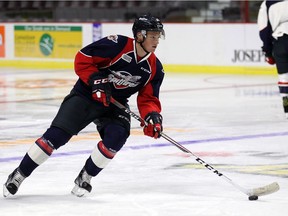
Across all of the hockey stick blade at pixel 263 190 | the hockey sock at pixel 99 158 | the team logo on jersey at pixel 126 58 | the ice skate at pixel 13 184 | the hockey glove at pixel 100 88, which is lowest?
the ice skate at pixel 13 184

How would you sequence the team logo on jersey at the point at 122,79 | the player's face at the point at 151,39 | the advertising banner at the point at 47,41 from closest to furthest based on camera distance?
the player's face at the point at 151,39 < the team logo on jersey at the point at 122,79 < the advertising banner at the point at 47,41

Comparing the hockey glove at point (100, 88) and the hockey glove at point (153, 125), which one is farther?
the hockey glove at point (153, 125)

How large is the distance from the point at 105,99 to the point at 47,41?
12505 millimetres

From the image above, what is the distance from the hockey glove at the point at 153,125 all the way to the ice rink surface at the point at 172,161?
0.34m

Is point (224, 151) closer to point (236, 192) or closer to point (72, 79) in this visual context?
point (236, 192)

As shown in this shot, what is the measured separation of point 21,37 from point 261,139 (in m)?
10.8

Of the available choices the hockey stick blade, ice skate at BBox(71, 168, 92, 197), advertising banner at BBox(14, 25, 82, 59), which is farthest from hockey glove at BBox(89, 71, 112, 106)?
advertising banner at BBox(14, 25, 82, 59)

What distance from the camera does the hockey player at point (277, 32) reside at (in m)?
7.92

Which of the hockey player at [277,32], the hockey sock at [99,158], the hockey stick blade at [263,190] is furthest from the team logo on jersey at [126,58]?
the hockey player at [277,32]

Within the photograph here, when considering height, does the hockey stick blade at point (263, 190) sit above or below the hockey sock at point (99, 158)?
below

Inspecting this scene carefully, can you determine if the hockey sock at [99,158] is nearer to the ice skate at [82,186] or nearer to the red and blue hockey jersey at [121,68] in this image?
the ice skate at [82,186]

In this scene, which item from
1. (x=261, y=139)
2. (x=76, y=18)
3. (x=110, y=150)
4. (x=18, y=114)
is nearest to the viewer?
(x=110, y=150)

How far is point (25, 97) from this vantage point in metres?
11.4

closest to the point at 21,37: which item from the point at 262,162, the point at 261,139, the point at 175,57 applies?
the point at 175,57
